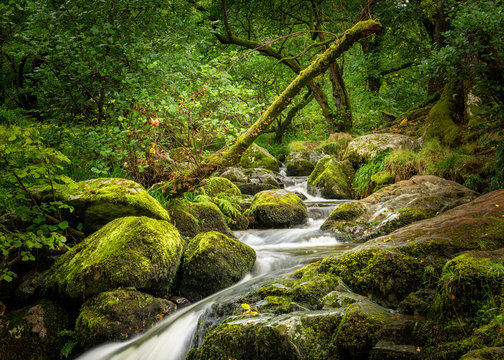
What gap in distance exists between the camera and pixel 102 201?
4.65 metres

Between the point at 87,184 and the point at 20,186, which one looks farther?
the point at 87,184

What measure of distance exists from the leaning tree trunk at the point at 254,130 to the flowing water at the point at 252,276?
6.56 feet

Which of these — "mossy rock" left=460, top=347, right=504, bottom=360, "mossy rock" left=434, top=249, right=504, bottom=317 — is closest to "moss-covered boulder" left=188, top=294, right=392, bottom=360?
"mossy rock" left=434, top=249, right=504, bottom=317

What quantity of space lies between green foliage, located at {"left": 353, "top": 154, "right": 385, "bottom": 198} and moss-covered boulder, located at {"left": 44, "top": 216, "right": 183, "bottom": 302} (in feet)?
22.8

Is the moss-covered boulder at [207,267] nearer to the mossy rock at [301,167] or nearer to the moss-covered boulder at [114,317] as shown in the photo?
the moss-covered boulder at [114,317]

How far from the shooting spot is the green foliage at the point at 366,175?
30.7 ft

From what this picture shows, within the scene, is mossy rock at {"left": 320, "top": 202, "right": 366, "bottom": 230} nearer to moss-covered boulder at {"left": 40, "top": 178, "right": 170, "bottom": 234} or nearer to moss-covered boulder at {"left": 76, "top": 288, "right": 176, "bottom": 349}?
moss-covered boulder at {"left": 40, "top": 178, "right": 170, "bottom": 234}

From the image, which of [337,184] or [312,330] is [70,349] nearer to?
[312,330]

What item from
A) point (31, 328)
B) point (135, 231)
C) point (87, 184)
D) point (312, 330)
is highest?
point (87, 184)

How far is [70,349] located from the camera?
340 cm

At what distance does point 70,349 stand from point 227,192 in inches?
238

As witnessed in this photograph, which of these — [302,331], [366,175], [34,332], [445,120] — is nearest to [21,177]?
[34,332]


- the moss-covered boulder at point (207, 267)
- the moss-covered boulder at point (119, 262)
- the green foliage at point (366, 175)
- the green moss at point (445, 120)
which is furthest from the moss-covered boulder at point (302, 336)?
the green moss at point (445, 120)

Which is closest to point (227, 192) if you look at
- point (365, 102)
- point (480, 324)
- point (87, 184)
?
point (87, 184)
